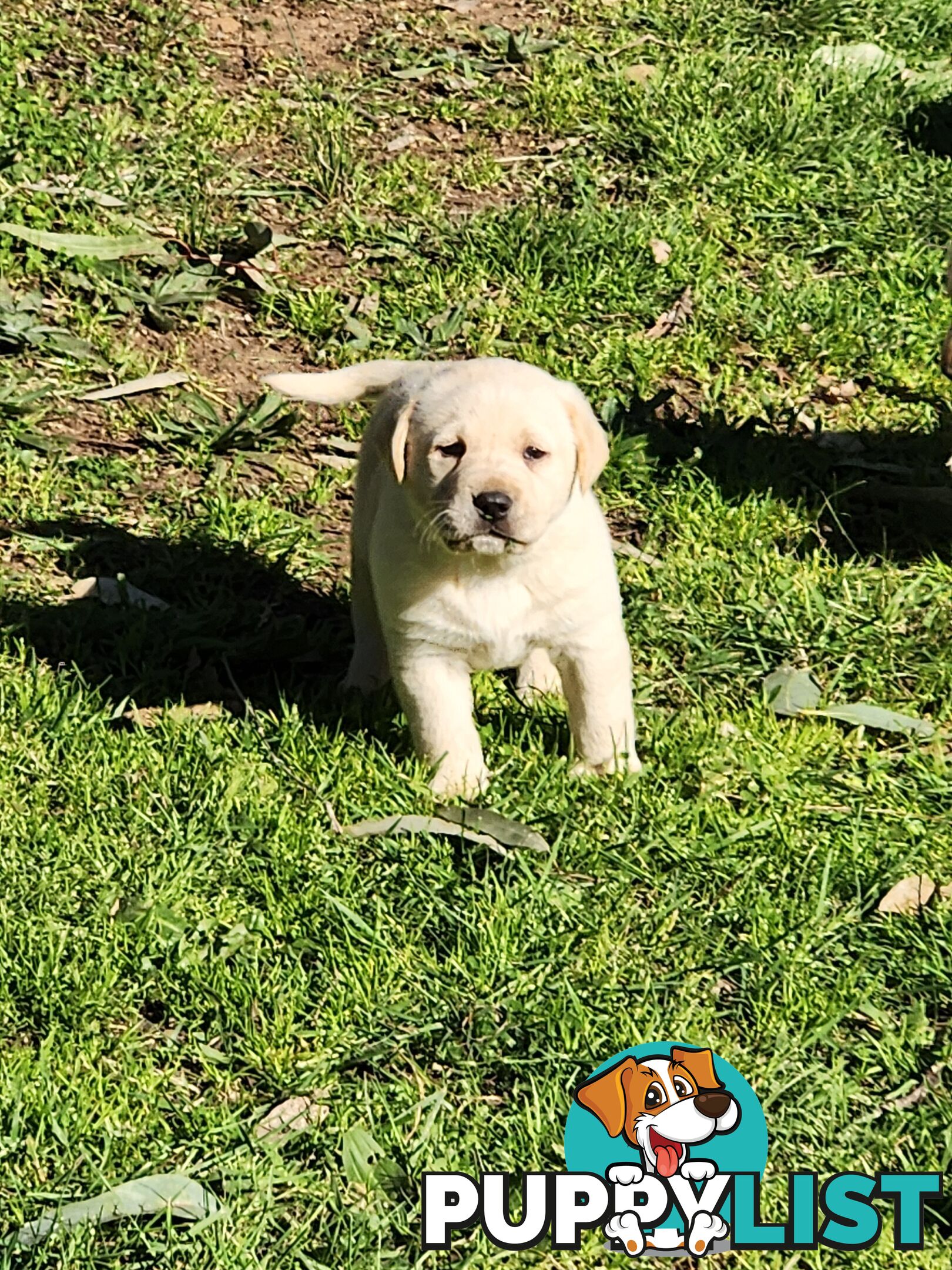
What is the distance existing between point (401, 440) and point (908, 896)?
143 centimetres

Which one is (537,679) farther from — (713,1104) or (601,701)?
(713,1104)

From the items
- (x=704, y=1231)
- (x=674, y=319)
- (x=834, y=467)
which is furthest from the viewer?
(x=674, y=319)

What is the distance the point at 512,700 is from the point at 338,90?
3483mm

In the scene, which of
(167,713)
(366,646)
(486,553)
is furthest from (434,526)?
(167,713)

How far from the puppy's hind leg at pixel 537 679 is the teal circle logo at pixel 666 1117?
3.92ft

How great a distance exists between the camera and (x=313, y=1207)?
2816 millimetres

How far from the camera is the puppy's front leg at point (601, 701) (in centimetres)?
359

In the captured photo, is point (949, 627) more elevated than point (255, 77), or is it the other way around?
point (255, 77)

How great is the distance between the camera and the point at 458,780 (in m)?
3.68

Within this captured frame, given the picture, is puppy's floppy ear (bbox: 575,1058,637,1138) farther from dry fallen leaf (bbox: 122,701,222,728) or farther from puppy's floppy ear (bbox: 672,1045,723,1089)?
dry fallen leaf (bbox: 122,701,222,728)

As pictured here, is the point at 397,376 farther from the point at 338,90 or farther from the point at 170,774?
the point at 338,90

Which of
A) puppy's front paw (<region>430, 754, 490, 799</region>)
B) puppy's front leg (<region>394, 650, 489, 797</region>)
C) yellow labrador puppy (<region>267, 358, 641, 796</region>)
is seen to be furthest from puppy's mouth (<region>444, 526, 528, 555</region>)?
puppy's front paw (<region>430, 754, 490, 799</region>)

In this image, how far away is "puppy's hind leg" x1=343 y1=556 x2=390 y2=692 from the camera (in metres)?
4.09

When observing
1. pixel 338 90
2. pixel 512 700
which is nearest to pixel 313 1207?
pixel 512 700
